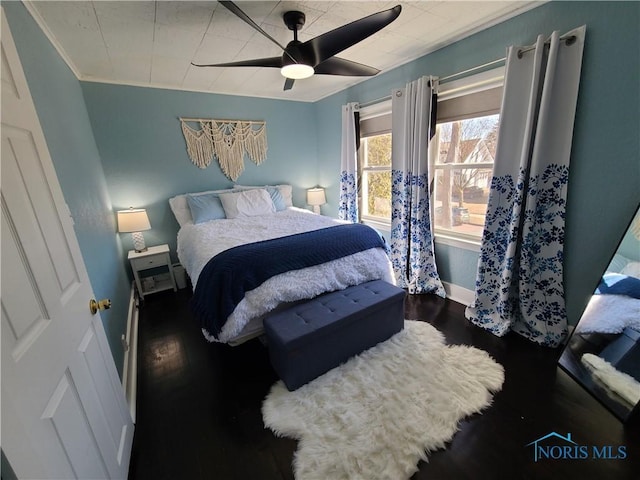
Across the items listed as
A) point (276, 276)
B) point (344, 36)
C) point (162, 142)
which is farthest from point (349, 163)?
point (162, 142)

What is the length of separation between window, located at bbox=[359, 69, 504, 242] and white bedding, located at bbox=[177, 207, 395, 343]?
0.93m

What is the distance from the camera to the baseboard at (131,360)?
5.44 ft

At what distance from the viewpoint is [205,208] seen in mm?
3312

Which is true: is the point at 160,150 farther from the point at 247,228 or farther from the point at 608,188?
the point at 608,188

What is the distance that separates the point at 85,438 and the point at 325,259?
1.57 metres

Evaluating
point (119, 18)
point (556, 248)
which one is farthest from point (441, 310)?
point (119, 18)

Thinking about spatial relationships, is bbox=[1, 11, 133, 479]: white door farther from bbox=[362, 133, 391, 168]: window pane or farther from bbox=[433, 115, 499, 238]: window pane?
bbox=[362, 133, 391, 168]: window pane

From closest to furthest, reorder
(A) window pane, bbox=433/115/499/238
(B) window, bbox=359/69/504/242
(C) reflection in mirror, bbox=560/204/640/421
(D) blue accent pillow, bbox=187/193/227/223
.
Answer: (C) reflection in mirror, bbox=560/204/640/421, (B) window, bbox=359/69/504/242, (A) window pane, bbox=433/115/499/238, (D) blue accent pillow, bbox=187/193/227/223

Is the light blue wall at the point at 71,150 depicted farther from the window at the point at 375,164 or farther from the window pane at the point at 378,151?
the window pane at the point at 378,151

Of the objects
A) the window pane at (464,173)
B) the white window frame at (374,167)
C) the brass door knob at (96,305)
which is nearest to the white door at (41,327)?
the brass door knob at (96,305)

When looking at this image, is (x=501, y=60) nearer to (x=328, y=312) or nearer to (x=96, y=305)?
(x=328, y=312)

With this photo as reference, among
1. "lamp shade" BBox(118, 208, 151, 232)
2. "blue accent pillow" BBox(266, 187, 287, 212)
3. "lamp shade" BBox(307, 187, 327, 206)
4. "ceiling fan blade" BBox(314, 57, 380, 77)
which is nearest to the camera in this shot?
"ceiling fan blade" BBox(314, 57, 380, 77)

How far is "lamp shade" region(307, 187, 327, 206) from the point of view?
4.16 metres

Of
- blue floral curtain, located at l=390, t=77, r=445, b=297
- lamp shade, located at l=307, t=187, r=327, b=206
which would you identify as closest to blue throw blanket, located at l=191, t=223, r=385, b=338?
blue floral curtain, located at l=390, t=77, r=445, b=297
